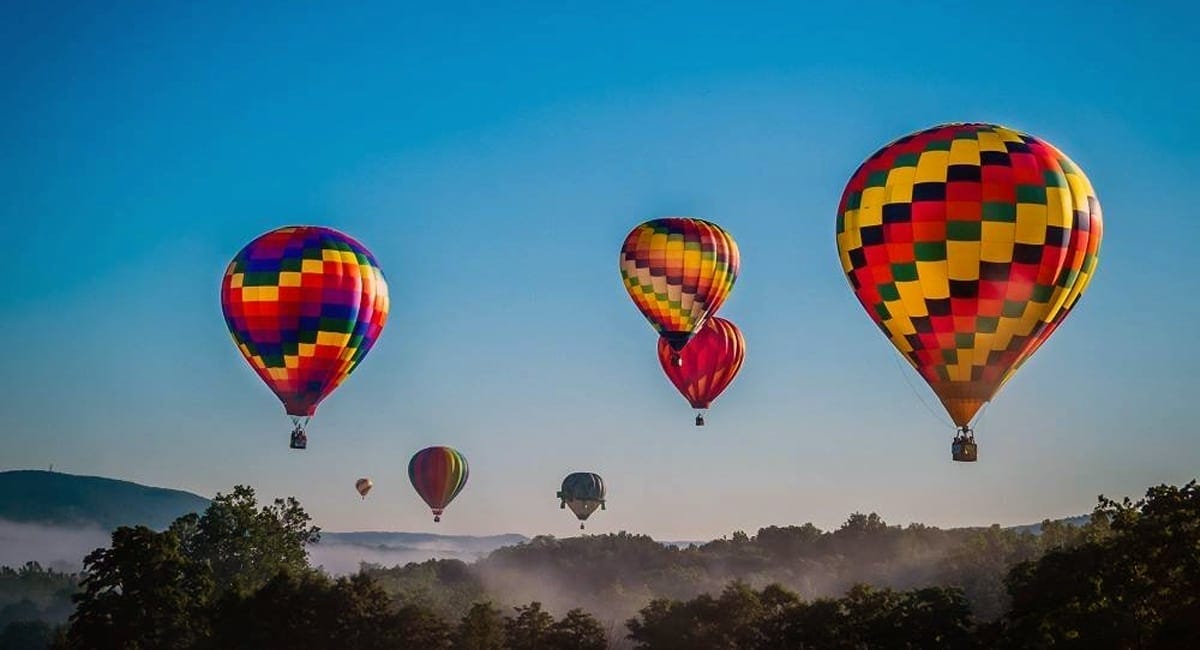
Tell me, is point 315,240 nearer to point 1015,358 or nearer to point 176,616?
point 176,616

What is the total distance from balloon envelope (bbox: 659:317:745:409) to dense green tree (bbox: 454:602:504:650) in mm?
17543

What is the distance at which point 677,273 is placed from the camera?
276 feet

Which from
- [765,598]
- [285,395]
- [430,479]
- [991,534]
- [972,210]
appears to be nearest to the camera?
[972,210]

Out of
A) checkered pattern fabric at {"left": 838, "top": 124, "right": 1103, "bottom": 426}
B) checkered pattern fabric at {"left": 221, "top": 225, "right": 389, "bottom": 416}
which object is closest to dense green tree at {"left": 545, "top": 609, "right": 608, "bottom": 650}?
checkered pattern fabric at {"left": 221, "top": 225, "right": 389, "bottom": 416}

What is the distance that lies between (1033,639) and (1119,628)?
344 cm

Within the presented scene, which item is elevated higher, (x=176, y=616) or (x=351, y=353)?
(x=351, y=353)

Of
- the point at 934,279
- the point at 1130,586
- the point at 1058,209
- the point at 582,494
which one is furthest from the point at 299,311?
the point at 582,494

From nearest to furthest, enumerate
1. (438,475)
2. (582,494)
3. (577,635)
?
(577,635) → (438,475) → (582,494)

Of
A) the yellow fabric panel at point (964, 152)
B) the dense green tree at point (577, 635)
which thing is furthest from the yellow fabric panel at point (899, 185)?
the dense green tree at point (577, 635)

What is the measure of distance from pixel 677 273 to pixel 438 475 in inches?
1540

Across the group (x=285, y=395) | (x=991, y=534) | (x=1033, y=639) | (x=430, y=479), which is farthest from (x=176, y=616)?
(x=991, y=534)

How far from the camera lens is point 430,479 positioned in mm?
116250

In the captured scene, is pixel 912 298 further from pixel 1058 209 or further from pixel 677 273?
pixel 677 273

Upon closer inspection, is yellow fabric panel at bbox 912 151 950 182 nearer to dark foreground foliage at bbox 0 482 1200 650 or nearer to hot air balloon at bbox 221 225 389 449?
dark foreground foliage at bbox 0 482 1200 650
